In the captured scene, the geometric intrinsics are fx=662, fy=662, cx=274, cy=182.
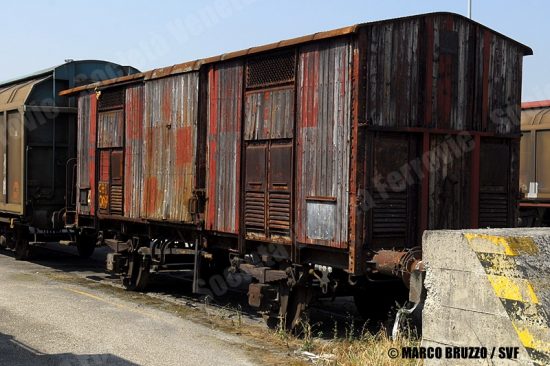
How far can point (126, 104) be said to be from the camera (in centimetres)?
1284

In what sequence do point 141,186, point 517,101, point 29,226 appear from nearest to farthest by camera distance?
1. point 517,101
2. point 141,186
3. point 29,226

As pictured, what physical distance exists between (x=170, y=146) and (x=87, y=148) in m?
3.70

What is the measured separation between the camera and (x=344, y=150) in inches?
316

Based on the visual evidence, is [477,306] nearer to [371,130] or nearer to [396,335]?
[396,335]

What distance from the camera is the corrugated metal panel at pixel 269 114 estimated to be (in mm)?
8961

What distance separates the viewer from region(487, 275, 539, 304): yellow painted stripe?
16.1ft

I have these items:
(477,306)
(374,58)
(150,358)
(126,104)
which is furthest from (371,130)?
(126,104)

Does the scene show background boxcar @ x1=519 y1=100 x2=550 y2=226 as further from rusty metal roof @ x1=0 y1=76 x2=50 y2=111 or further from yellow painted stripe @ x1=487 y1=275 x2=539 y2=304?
rusty metal roof @ x1=0 y1=76 x2=50 y2=111

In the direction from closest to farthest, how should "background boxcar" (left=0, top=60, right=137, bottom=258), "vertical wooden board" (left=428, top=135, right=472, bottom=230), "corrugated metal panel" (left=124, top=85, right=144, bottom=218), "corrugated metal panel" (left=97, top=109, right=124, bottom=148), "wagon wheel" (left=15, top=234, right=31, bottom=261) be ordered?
"vertical wooden board" (left=428, top=135, right=472, bottom=230) → "corrugated metal panel" (left=124, top=85, right=144, bottom=218) → "corrugated metal panel" (left=97, top=109, right=124, bottom=148) → "background boxcar" (left=0, top=60, right=137, bottom=258) → "wagon wheel" (left=15, top=234, right=31, bottom=261)

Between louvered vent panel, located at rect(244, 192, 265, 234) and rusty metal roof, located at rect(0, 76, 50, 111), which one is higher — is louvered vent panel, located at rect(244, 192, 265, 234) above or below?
below

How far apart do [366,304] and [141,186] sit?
477 centimetres

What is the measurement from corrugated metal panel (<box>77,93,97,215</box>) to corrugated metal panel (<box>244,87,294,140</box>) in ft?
18.1

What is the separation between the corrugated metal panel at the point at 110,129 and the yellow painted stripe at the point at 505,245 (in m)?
9.06

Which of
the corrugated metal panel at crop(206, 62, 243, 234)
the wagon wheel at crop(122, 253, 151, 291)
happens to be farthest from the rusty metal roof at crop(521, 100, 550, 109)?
the wagon wheel at crop(122, 253, 151, 291)
